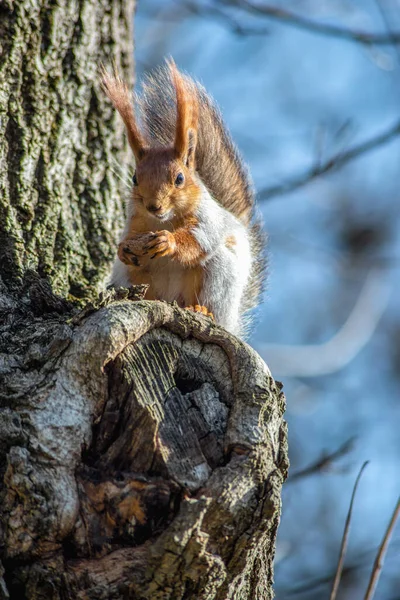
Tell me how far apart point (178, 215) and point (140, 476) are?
1.08 metres

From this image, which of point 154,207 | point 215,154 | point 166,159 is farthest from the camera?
point 215,154

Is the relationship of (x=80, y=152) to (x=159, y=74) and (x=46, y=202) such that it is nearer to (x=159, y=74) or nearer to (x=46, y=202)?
(x=46, y=202)

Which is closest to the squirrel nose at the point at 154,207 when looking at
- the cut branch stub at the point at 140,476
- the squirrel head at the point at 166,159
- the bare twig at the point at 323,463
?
the squirrel head at the point at 166,159

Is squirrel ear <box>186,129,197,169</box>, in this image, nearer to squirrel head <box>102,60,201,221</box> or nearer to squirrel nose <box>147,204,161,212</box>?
squirrel head <box>102,60,201,221</box>

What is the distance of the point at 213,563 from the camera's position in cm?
105

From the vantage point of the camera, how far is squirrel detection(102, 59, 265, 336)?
6.26 ft

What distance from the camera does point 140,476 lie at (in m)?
1.10

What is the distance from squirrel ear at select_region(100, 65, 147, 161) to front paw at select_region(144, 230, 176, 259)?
36cm

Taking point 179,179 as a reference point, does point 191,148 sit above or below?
above

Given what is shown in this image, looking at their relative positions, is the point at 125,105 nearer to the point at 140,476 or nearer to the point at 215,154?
the point at 215,154

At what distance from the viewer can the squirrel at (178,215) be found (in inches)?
75.1

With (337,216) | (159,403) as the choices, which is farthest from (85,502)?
(337,216)

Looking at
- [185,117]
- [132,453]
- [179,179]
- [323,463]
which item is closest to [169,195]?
[179,179]

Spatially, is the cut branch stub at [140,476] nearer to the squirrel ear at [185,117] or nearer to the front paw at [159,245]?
the front paw at [159,245]
